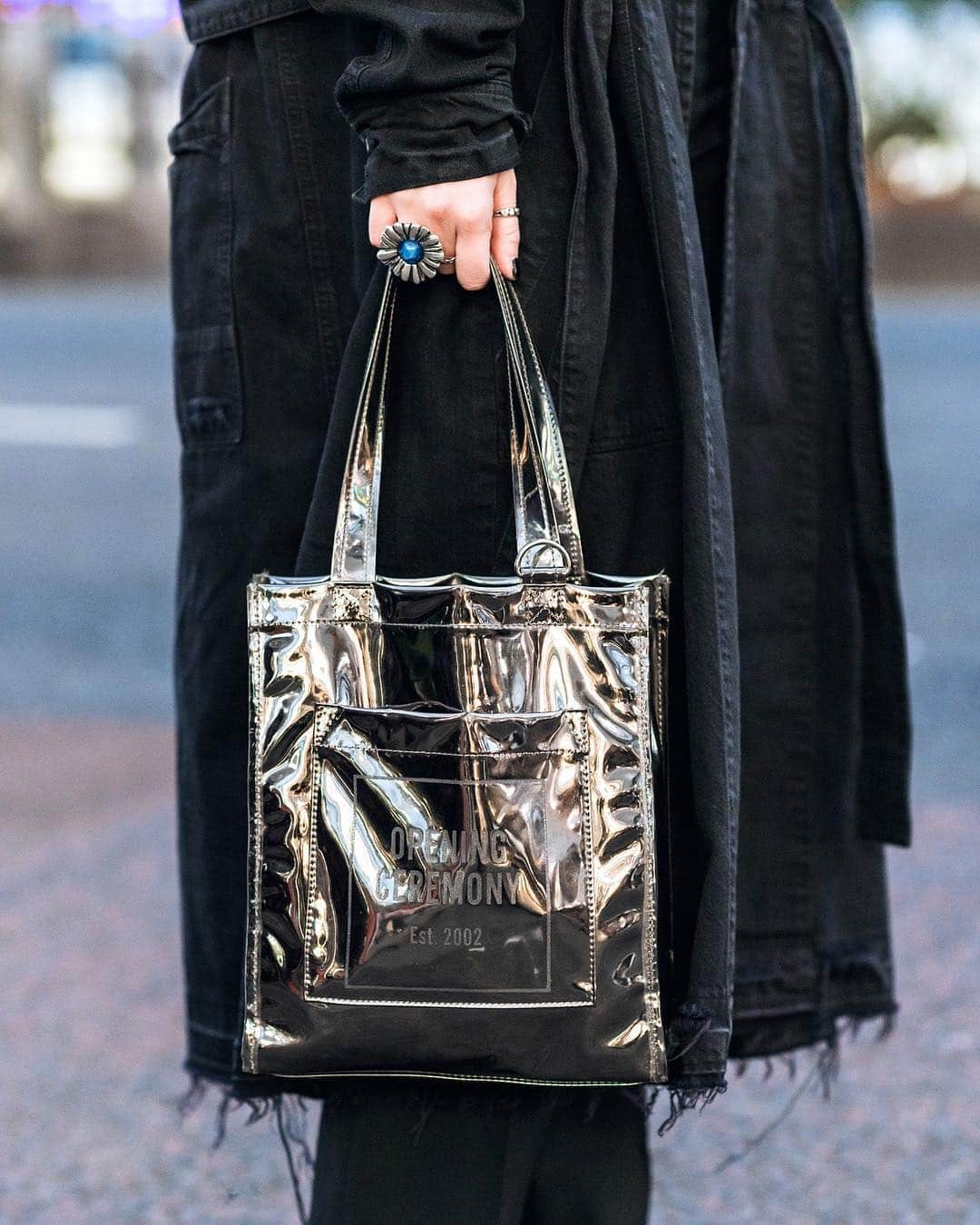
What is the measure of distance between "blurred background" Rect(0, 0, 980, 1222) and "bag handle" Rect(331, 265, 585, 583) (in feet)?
3.78

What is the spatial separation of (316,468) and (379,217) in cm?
24

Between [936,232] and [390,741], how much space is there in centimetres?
1828

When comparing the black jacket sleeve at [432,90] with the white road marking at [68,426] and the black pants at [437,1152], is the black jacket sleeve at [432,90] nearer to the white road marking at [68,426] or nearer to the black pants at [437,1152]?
the black pants at [437,1152]

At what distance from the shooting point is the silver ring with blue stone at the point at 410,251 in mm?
1244

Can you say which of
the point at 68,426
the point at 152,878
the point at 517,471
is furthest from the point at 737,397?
the point at 68,426

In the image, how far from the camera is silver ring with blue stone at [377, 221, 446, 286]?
1244 mm

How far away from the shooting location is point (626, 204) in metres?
1.34

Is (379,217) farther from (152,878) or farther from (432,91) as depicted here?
(152,878)

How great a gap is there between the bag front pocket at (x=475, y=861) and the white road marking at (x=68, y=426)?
6.77m

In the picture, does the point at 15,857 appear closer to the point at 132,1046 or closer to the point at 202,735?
the point at 132,1046

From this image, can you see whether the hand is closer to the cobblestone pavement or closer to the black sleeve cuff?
the black sleeve cuff

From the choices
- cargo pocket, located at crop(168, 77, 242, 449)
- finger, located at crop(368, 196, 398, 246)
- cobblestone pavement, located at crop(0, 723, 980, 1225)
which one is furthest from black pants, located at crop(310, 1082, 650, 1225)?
finger, located at crop(368, 196, 398, 246)

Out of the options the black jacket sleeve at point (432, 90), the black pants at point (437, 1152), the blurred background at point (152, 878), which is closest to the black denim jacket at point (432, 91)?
the black jacket sleeve at point (432, 90)

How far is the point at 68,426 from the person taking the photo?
27.0 feet
